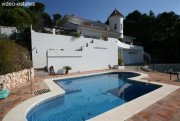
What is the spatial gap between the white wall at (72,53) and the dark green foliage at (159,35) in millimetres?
15375

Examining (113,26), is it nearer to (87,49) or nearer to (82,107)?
(87,49)

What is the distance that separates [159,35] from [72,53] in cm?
2763

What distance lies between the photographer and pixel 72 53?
1748 centimetres

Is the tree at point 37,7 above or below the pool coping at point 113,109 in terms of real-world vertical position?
above

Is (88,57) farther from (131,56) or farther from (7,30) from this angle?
(131,56)

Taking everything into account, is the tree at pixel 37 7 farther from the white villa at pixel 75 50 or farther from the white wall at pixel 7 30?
the white wall at pixel 7 30

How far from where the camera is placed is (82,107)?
7508 millimetres

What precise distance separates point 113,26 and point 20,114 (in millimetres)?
29872

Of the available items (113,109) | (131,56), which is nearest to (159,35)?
(131,56)

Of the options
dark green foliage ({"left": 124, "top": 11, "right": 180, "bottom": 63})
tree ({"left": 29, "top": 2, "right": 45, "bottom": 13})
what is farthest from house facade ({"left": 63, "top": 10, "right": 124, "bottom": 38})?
tree ({"left": 29, "top": 2, "right": 45, "bottom": 13})

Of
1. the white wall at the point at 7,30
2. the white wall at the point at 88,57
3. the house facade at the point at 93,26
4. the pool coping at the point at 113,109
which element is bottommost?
the pool coping at the point at 113,109

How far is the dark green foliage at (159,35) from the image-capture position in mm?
31906

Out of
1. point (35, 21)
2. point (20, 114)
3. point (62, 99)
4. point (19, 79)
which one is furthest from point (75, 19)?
point (20, 114)

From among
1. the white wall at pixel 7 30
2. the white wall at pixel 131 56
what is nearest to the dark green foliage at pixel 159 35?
the white wall at pixel 131 56
